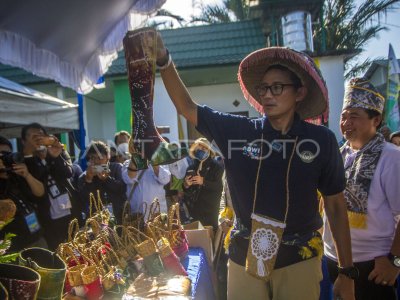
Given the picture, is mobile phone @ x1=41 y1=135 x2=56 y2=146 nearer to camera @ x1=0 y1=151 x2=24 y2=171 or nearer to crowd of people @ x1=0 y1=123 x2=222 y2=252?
crowd of people @ x1=0 y1=123 x2=222 y2=252

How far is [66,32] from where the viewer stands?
2246mm

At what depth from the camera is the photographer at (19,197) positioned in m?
2.62

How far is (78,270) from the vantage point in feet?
6.22

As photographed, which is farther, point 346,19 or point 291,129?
point 346,19

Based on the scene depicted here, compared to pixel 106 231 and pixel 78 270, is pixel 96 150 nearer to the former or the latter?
pixel 106 231

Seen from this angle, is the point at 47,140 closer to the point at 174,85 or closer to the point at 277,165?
the point at 174,85

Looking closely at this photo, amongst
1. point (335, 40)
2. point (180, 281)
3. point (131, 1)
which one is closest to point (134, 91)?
point (131, 1)

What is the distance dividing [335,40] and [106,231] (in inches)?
464

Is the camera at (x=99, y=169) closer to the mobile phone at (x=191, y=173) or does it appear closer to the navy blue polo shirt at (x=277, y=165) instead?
the mobile phone at (x=191, y=173)

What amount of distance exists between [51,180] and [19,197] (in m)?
0.59

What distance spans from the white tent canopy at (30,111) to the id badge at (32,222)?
983 mm

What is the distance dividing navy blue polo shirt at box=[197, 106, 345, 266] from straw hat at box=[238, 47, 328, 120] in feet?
0.60

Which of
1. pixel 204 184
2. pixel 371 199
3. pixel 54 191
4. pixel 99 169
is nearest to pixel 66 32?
pixel 99 169

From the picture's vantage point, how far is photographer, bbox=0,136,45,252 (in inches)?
103
